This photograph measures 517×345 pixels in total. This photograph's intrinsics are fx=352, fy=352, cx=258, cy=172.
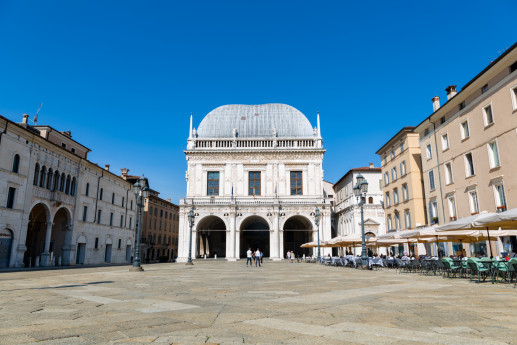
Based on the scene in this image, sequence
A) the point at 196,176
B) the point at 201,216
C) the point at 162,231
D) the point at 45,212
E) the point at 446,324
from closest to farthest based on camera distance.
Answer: the point at 446,324 → the point at 45,212 → the point at 201,216 → the point at 196,176 → the point at 162,231

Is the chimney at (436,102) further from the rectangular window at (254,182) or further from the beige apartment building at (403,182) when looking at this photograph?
the rectangular window at (254,182)

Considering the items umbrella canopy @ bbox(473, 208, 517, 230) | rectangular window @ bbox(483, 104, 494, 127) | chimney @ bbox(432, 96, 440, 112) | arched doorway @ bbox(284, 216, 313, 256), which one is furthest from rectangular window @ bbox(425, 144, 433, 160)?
arched doorway @ bbox(284, 216, 313, 256)

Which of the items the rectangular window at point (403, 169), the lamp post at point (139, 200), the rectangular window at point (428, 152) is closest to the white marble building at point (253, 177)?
the rectangular window at point (403, 169)

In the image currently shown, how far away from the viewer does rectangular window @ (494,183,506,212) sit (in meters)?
22.9

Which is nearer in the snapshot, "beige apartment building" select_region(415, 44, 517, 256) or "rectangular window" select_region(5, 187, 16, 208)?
"beige apartment building" select_region(415, 44, 517, 256)

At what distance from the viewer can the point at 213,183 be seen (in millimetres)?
53062

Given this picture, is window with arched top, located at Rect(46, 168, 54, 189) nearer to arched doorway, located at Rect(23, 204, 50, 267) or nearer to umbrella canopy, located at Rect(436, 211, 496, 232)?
arched doorway, located at Rect(23, 204, 50, 267)

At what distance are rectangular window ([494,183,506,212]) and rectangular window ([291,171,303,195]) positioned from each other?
30.8 metres

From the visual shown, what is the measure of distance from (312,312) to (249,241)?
53.6 m

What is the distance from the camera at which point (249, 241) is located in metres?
59.5

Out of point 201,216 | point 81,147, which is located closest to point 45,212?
point 81,147

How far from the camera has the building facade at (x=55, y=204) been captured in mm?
27766

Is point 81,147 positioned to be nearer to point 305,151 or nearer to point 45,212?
point 45,212

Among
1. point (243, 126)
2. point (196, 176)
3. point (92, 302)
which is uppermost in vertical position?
point (243, 126)
